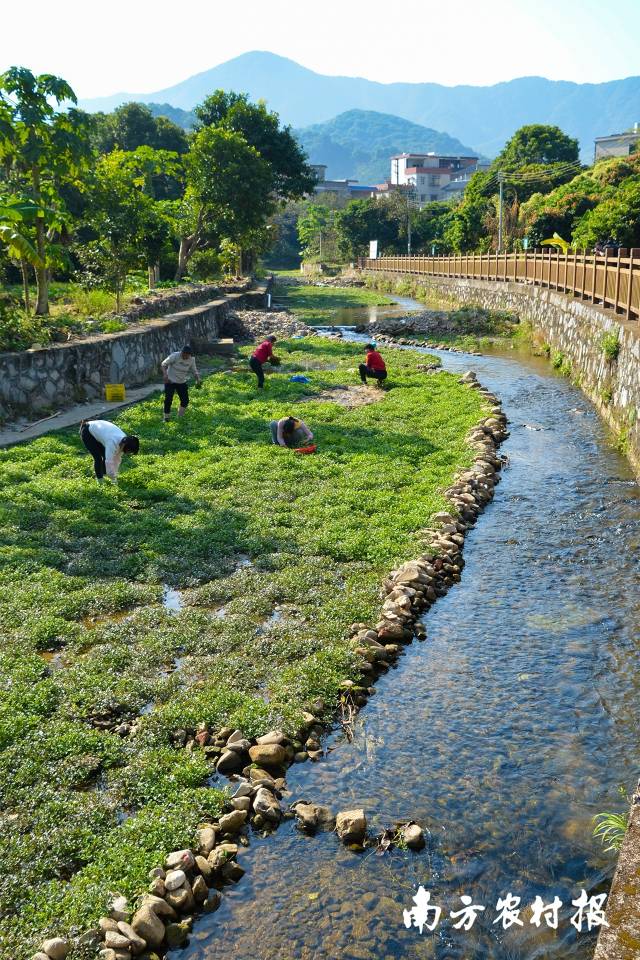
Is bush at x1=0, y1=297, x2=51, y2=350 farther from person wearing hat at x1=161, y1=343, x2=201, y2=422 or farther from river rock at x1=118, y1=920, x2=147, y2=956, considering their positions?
river rock at x1=118, y1=920, x2=147, y2=956

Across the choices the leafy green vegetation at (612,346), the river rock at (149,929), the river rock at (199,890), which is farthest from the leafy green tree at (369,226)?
the river rock at (149,929)

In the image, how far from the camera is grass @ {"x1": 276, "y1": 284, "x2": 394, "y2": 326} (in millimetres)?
43875

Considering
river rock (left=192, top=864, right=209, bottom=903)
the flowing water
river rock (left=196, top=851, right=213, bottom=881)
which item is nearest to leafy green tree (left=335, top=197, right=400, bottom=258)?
the flowing water

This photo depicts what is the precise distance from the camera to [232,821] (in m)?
5.59

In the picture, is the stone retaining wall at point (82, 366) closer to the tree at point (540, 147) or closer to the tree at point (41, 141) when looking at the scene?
the tree at point (41, 141)

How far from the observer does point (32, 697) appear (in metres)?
6.87

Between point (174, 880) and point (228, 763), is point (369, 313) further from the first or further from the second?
point (174, 880)

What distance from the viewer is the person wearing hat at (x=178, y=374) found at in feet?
53.0

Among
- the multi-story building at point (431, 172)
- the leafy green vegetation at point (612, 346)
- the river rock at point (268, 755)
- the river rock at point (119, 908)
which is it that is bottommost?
the river rock at point (119, 908)

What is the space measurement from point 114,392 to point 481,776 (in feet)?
48.6

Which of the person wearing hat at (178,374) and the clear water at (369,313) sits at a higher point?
the clear water at (369,313)

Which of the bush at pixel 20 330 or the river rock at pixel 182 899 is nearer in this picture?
the river rock at pixel 182 899

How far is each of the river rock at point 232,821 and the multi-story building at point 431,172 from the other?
17261 centimetres

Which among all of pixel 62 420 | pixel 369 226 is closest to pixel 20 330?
pixel 62 420
